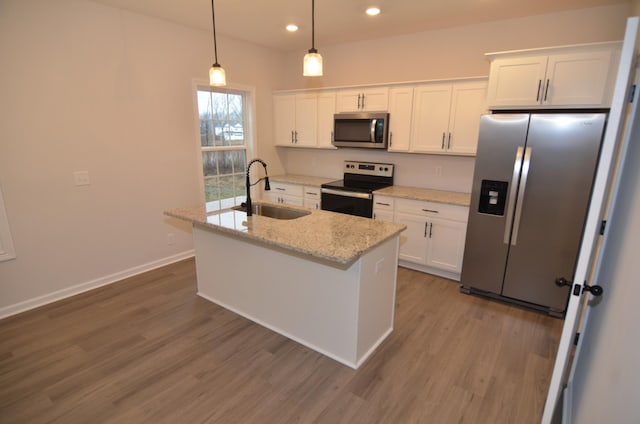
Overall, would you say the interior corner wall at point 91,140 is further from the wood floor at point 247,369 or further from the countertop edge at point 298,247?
the countertop edge at point 298,247

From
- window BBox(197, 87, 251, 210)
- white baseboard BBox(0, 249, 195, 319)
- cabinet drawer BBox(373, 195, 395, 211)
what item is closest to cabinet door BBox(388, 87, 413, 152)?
cabinet drawer BBox(373, 195, 395, 211)

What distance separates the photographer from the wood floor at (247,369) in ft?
6.40

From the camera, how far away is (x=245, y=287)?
9.36ft

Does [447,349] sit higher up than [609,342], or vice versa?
[609,342]

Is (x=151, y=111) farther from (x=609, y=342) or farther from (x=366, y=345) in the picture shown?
(x=609, y=342)

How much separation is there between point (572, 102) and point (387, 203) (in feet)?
6.38

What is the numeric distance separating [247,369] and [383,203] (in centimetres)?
241

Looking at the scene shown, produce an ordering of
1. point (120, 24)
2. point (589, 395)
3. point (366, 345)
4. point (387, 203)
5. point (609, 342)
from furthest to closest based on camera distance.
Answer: point (387, 203) → point (120, 24) → point (366, 345) → point (589, 395) → point (609, 342)

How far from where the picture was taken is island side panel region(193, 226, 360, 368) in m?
2.28

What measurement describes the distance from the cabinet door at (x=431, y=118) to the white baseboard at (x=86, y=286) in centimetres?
324

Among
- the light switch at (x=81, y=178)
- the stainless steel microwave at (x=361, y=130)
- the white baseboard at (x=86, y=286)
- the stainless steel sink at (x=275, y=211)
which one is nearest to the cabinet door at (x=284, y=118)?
the stainless steel microwave at (x=361, y=130)

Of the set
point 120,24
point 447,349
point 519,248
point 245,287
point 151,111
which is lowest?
point 447,349

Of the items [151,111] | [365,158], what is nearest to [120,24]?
[151,111]

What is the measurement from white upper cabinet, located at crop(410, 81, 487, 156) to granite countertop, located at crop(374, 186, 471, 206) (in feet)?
1.60
